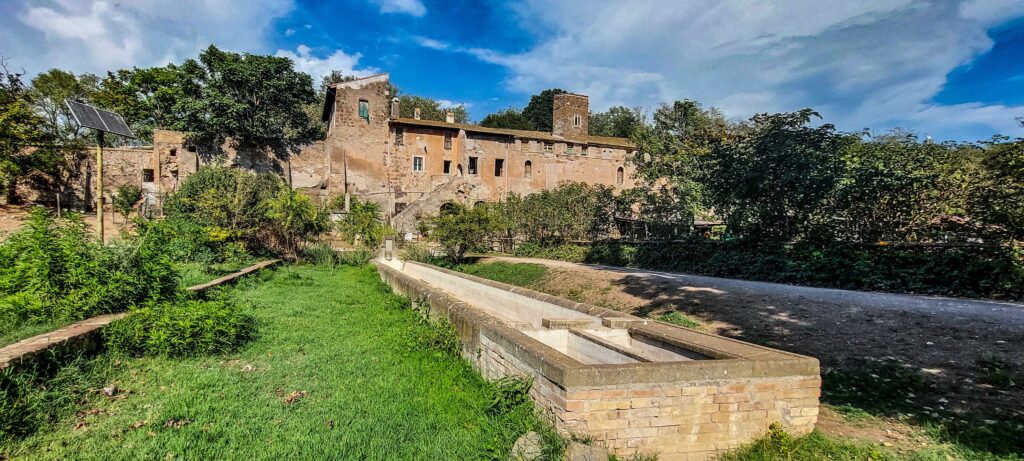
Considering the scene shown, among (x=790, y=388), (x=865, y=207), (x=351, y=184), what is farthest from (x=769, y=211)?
(x=351, y=184)

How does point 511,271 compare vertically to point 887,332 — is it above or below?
below

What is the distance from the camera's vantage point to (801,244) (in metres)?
11.8

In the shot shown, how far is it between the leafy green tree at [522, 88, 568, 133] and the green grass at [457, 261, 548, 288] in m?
41.6

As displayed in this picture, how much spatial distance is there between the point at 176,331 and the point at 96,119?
19.8 ft

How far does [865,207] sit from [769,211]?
223 centimetres

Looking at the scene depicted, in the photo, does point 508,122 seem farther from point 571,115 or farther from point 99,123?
point 99,123

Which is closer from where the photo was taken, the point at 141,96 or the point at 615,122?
the point at 141,96

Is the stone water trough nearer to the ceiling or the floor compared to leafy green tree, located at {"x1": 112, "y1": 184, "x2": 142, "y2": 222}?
nearer to the floor

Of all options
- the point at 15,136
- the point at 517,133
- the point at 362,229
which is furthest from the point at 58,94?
the point at 517,133

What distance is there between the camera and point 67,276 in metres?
5.46

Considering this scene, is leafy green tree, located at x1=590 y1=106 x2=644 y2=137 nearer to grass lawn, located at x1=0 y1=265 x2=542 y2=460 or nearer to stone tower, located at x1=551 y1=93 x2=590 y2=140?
stone tower, located at x1=551 y1=93 x2=590 y2=140

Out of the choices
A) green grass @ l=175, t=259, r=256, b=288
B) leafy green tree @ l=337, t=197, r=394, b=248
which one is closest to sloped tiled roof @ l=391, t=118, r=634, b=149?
leafy green tree @ l=337, t=197, r=394, b=248

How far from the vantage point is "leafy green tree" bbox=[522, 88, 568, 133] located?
193 ft

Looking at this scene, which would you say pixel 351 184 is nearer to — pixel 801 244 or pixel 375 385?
pixel 801 244
